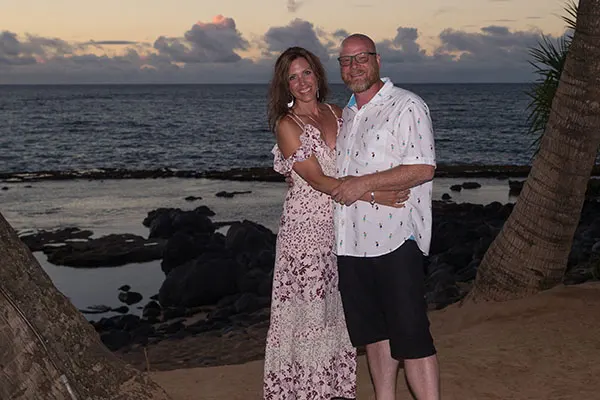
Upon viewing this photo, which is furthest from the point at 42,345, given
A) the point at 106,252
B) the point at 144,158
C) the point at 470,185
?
the point at 144,158

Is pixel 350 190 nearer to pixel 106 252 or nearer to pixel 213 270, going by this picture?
pixel 213 270

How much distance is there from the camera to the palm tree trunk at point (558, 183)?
23.6 ft

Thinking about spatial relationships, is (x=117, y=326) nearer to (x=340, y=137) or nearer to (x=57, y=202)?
(x=340, y=137)

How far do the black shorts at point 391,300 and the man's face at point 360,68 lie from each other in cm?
90

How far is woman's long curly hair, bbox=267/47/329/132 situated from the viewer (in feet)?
15.7

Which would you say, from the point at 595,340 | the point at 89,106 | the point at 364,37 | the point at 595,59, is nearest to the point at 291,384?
the point at 364,37

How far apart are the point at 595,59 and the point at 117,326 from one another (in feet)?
26.6

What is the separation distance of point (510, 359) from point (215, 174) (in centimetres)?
2727

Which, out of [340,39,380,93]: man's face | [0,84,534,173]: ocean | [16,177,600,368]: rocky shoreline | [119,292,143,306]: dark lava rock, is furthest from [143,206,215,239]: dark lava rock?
[0,84,534,173]: ocean

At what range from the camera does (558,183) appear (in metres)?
7.34

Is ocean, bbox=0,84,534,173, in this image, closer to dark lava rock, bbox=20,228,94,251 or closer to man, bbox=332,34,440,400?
dark lava rock, bbox=20,228,94,251

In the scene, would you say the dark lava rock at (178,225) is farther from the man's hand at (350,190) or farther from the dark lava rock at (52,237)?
the man's hand at (350,190)

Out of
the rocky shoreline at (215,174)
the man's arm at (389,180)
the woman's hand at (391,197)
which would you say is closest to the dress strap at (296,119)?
the man's arm at (389,180)

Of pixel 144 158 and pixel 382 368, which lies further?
pixel 144 158
